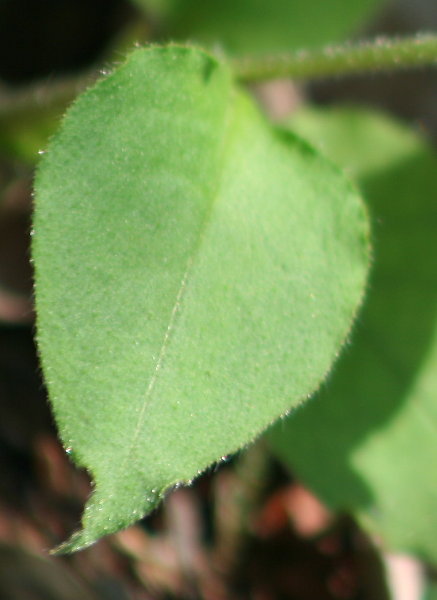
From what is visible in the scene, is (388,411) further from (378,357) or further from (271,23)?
(271,23)

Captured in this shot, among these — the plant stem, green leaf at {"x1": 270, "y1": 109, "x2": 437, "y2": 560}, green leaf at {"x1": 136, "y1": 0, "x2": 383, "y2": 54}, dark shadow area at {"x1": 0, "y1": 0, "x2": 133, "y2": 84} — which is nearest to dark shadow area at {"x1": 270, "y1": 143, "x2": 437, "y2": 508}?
green leaf at {"x1": 270, "y1": 109, "x2": 437, "y2": 560}

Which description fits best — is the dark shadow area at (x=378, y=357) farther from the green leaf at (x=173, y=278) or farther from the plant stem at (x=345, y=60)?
the green leaf at (x=173, y=278)

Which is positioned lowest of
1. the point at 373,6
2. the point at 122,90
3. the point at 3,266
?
the point at 3,266

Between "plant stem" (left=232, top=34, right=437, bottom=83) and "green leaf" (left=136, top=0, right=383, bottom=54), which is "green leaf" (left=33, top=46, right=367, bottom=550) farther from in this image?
"green leaf" (left=136, top=0, right=383, bottom=54)

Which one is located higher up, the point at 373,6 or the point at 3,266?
the point at 373,6

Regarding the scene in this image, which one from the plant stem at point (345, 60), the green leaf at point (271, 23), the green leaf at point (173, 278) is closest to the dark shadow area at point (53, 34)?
the green leaf at point (271, 23)

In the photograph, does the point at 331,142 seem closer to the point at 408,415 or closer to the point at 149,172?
the point at 408,415

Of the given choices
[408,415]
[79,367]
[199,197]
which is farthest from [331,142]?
[79,367]
